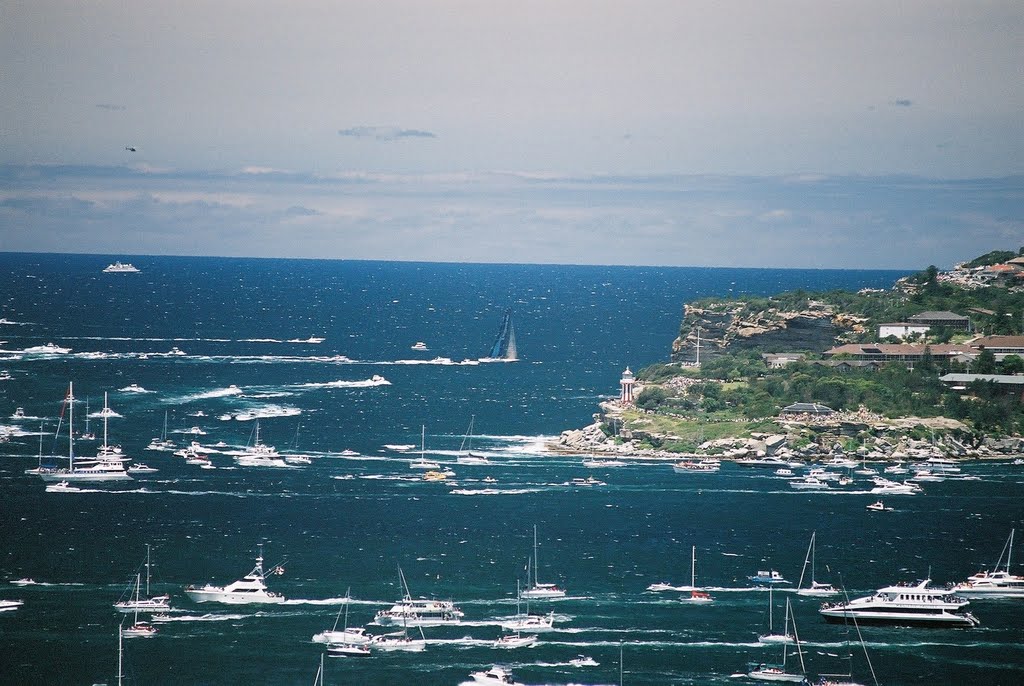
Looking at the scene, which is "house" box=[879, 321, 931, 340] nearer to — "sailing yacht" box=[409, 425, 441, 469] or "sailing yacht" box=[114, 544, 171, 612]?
"sailing yacht" box=[409, 425, 441, 469]

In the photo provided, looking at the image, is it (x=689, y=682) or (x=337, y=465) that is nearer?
(x=689, y=682)

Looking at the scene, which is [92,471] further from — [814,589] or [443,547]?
[814,589]

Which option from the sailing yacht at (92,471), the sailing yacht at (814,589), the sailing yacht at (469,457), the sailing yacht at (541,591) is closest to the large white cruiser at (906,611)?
the sailing yacht at (814,589)

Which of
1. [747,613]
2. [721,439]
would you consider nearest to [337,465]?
[721,439]

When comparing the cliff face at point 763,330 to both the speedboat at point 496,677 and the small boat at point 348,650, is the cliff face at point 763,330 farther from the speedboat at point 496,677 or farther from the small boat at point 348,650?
the speedboat at point 496,677

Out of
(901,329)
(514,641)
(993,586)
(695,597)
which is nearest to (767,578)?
(695,597)

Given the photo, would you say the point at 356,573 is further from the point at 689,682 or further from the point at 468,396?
the point at 468,396
